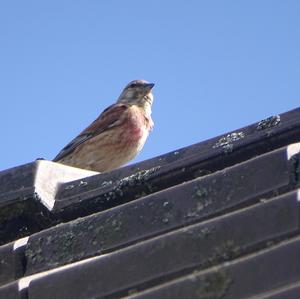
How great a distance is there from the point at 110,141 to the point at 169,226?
19.6 ft

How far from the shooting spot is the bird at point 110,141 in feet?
26.9

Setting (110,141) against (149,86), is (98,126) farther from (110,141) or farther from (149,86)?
(149,86)

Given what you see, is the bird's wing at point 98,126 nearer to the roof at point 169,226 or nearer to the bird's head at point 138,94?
the bird's head at point 138,94

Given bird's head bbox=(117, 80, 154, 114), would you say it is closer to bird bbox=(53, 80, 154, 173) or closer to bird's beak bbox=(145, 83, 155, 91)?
bird's beak bbox=(145, 83, 155, 91)

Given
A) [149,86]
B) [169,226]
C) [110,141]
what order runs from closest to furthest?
A: 1. [169,226]
2. [110,141]
3. [149,86]

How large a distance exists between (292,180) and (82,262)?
20.9 inches

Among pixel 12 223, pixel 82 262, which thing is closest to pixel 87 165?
pixel 12 223

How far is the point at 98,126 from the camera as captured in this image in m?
8.57

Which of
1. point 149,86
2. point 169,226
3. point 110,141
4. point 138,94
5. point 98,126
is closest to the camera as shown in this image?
point 169,226

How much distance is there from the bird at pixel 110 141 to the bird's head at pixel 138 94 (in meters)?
0.43

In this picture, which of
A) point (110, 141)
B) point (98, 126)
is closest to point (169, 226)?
point (110, 141)

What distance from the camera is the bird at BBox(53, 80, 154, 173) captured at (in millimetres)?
8188

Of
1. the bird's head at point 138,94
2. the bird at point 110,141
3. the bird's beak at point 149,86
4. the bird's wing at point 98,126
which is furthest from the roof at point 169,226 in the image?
the bird's beak at point 149,86

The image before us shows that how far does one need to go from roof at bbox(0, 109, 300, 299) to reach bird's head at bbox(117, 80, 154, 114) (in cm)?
651
